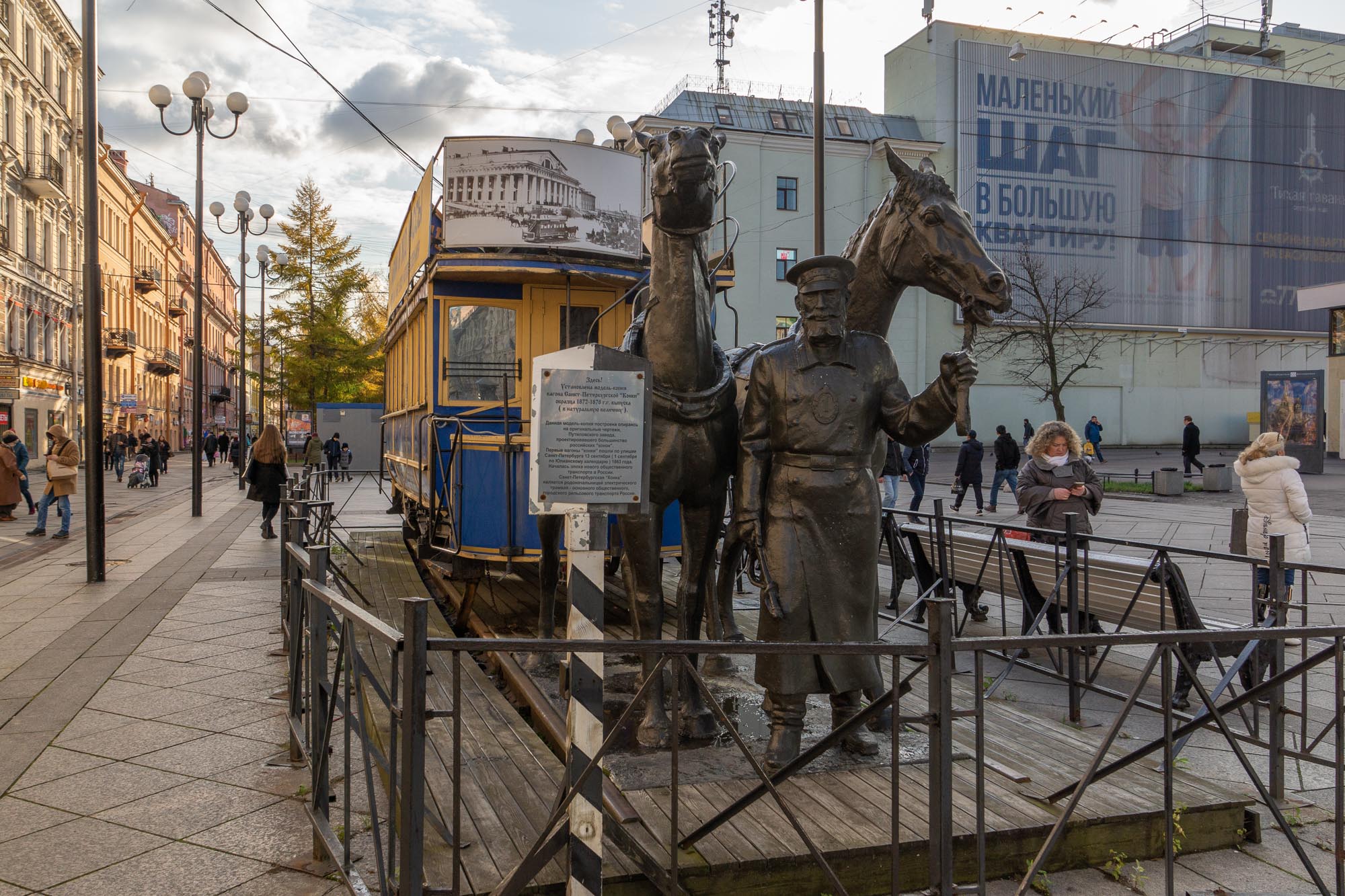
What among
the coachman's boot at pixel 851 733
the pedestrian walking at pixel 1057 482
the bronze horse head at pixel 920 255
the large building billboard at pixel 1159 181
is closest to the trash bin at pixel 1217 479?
the pedestrian walking at pixel 1057 482

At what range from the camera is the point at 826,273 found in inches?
169

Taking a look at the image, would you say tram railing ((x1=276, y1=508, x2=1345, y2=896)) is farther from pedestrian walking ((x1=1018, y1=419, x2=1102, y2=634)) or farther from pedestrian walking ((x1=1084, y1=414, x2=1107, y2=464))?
pedestrian walking ((x1=1084, y1=414, x2=1107, y2=464))

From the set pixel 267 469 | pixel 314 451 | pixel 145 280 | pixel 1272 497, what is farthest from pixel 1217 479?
pixel 145 280

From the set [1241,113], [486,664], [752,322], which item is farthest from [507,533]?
[1241,113]

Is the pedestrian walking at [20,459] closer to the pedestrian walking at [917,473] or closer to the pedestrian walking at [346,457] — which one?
the pedestrian walking at [346,457]

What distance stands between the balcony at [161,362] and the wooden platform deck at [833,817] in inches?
2211

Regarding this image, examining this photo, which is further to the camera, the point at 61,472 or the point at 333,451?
the point at 333,451

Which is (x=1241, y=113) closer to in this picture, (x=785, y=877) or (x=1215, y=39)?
(x=1215, y=39)

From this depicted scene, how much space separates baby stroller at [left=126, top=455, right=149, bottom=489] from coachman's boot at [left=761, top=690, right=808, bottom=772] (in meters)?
27.2

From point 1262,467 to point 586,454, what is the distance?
6.56m

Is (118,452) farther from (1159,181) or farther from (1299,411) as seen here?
(1159,181)

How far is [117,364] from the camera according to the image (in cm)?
4844

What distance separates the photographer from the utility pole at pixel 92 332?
34.5 ft

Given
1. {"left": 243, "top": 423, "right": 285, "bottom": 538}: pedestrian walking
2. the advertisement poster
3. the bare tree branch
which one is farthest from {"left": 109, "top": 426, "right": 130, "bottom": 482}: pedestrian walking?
the bare tree branch
